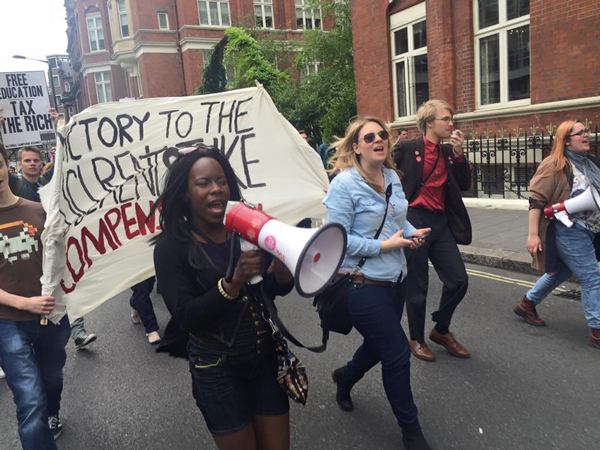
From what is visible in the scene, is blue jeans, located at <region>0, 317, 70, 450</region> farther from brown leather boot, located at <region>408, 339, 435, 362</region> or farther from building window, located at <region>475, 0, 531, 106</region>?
building window, located at <region>475, 0, 531, 106</region>

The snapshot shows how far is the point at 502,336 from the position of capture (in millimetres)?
4289

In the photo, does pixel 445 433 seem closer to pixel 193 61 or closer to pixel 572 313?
pixel 572 313

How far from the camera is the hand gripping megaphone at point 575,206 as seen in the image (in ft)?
12.7

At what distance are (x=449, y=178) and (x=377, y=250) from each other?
151 cm

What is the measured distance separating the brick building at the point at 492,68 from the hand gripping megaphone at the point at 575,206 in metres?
5.76

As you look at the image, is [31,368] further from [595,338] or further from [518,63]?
[518,63]

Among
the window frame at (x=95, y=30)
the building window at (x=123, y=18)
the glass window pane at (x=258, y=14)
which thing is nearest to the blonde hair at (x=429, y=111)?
the glass window pane at (x=258, y=14)

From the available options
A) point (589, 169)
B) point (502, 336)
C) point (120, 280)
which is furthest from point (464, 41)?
point (120, 280)

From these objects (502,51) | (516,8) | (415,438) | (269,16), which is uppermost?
(269,16)

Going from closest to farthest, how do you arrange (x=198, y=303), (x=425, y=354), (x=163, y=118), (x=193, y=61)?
(x=198, y=303) < (x=163, y=118) < (x=425, y=354) < (x=193, y=61)

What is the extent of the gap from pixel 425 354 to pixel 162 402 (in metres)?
2.07

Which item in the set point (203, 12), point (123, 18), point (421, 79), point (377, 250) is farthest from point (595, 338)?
point (123, 18)

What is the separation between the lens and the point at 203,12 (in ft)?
113

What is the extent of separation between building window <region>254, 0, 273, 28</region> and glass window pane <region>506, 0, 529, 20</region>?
26752 mm
